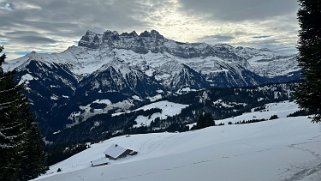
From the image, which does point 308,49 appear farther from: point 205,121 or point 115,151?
point 205,121

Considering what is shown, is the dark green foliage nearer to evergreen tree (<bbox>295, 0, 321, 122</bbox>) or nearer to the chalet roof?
the chalet roof

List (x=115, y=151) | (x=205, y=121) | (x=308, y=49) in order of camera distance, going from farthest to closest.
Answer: (x=205, y=121) → (x=115, y=151) → (x=308, y=49)

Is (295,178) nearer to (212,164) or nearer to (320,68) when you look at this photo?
(320,68)

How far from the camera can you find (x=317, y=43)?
25.9m

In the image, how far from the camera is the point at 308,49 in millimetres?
26344

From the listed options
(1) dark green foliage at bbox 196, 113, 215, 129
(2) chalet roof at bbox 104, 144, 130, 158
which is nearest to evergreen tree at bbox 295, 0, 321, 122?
(2) chalet roof at bbox 104, 144, 130, 158

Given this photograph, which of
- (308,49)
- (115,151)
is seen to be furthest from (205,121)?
(308,49)

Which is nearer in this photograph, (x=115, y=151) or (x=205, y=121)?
(x=115, y=151)

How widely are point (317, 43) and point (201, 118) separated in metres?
131

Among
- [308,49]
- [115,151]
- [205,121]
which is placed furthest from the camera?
[205,121]

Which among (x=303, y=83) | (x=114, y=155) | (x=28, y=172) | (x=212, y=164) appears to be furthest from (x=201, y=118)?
(x=303, y=83)

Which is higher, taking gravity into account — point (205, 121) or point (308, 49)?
point (308, 49)

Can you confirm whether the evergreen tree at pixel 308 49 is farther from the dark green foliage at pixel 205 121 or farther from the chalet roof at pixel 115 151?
the dark green foliage at pixel 205 121

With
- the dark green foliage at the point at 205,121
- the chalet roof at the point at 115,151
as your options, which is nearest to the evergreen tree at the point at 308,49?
the chalet roof at the point at 115,151
